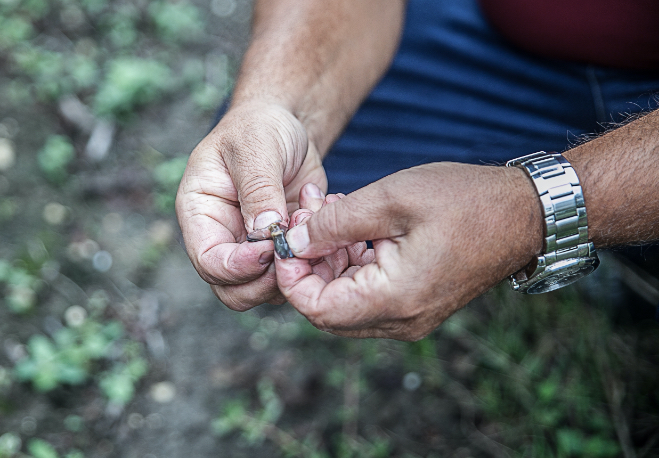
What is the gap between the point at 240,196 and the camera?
1.38 m

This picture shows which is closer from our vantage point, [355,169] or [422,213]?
[422,213]

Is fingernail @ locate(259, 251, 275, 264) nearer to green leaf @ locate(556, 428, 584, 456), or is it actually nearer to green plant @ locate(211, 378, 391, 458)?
green plant @ locate(211, 378, 391, 458)

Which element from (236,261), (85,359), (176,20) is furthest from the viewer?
(176,20)

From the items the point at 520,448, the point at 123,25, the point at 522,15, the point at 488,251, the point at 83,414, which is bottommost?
the point at 83,414

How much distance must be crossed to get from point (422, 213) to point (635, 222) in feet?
1.78

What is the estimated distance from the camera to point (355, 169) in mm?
1956

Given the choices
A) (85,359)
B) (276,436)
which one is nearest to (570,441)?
(276,436)

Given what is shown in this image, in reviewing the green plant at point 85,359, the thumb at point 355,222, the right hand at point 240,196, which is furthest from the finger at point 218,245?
the green plant at point 85,359

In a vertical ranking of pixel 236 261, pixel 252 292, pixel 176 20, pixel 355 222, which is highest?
pixel 355 222

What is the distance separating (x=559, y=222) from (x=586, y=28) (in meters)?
0.89

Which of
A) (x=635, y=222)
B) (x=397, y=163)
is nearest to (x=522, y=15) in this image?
(x=397, y=163)

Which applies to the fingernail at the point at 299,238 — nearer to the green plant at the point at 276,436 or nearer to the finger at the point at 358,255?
the finger at the point at 358,255

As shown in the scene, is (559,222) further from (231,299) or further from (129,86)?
(129,86)

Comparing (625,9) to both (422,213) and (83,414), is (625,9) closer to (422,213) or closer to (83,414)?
(422,213)
